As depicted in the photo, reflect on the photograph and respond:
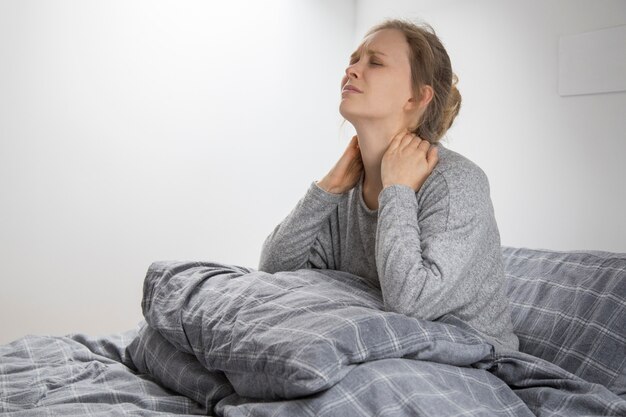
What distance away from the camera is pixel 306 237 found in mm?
1882

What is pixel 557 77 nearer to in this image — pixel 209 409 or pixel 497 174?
pixel 497 174

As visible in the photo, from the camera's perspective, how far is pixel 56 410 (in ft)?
4.42

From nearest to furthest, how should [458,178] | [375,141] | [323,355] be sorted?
[323,355] → [458,178] → [375,141]

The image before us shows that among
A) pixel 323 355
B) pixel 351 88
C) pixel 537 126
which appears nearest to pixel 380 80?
pixel 351 88

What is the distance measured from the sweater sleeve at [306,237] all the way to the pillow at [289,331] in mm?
222

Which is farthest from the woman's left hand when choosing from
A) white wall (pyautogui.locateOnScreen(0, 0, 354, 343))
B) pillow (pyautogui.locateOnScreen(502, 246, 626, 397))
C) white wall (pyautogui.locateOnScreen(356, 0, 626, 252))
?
white wall (pyautogui.locateOnScreen(0, 0, 354, 343))

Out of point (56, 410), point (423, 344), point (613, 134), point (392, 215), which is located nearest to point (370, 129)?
point (392, 215)

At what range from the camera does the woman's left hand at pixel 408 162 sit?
162 cm

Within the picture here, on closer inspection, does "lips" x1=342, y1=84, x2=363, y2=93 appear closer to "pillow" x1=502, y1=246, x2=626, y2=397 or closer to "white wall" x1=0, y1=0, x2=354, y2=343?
"pillow" x1=502, y1=246, x2=626, y2=397

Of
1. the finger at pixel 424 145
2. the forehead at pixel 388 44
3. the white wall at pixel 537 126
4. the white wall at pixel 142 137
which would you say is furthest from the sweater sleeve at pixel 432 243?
the white wall at pixel 142 137

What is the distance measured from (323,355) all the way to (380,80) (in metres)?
0.85

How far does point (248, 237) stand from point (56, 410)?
243 cm

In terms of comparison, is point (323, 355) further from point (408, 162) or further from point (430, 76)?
point (430, 76)

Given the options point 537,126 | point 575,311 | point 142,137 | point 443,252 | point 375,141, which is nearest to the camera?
point 443,252
